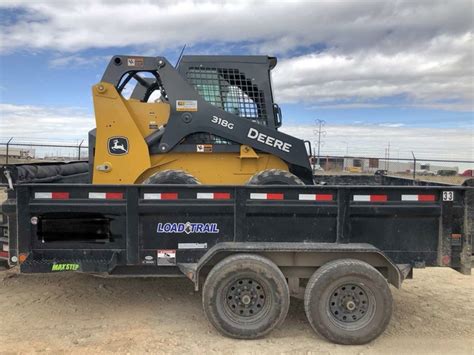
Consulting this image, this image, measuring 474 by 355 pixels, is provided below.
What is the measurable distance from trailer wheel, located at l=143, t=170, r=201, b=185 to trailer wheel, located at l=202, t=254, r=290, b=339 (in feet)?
6.65

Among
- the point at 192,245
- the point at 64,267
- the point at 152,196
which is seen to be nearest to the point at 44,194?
the point at 64,267

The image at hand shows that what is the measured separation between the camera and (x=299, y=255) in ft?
14.7

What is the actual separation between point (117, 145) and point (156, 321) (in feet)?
8.42

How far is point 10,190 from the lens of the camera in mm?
4531

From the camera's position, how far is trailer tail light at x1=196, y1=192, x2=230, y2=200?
4.44 m

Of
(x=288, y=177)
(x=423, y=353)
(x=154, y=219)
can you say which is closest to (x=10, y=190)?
(x=154, y=219)

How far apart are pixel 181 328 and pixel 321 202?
6.23 ft

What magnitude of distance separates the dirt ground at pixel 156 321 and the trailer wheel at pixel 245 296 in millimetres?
156

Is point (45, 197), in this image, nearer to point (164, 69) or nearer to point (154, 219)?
point (154, 219)

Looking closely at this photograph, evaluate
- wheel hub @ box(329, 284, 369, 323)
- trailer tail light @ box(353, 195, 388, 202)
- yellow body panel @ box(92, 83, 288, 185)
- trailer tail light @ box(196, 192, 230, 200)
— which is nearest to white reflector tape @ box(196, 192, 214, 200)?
trailer tail light @ box(196, 192, 230, 200)

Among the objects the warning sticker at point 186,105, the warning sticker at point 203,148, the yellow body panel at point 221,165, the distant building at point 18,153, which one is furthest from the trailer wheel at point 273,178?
the distant building at point 18,153

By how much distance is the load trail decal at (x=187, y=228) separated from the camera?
4445 millimetres

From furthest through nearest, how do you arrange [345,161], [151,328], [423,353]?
[345,161], [151,328], [423,353]

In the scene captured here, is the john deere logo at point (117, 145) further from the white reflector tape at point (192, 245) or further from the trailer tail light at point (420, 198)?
the trailer tail light at point (420, 198)
